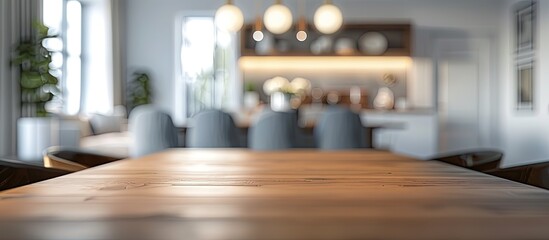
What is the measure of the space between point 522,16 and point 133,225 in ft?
30.0

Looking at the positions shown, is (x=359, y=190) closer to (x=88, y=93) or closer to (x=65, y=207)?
(x=65, y=207)

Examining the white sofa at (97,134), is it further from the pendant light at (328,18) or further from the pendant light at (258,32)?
the pendant light at (328,18)

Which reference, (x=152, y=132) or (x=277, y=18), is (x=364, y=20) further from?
(x=152, y=132)

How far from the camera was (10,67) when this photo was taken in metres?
6.96

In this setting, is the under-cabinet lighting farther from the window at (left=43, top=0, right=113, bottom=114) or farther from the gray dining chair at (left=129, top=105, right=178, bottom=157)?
the gray dining chair at (left=129, top=105, right=178, bottom=157)

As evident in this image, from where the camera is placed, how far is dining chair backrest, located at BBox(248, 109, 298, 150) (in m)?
4.81

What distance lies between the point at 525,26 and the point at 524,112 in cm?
117

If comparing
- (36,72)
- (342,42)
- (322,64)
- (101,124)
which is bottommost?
(101,124)

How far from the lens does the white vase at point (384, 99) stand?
9.45 metres

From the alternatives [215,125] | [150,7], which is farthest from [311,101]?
[215,125]

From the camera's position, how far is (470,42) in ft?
32.3

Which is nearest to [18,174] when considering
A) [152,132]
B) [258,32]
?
[152,132]

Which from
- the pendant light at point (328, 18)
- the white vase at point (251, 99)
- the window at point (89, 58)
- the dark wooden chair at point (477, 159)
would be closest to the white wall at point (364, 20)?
the window at point (89, 58)

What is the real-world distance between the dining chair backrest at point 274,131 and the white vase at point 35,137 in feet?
9.46
